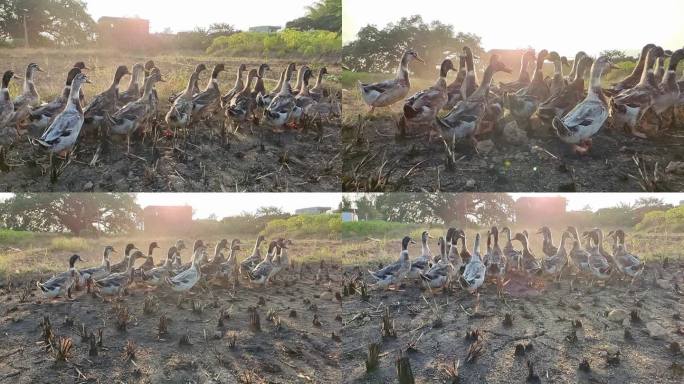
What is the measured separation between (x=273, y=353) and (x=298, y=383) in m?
0.34

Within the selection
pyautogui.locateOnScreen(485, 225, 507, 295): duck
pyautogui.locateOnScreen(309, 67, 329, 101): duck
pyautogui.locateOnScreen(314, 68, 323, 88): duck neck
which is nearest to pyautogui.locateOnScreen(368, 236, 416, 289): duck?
pyautogui.locateOnScreen(485, 225, 507, 295): duck

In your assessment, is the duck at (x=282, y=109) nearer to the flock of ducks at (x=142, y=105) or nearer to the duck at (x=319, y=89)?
the flock of ducks at (x=142, y=105)

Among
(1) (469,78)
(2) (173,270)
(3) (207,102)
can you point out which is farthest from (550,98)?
(2) (173,270)

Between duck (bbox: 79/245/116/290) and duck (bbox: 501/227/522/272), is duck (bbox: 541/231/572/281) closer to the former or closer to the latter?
duck (bbox: 501/227/522/272)

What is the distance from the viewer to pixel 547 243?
19.2 feet

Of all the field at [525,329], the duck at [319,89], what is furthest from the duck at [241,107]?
the field at [525,329]

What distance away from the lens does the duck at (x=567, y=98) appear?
17.0 ft

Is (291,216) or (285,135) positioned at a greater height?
(285,135)

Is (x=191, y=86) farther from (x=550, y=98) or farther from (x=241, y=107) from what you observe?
(x=550, y=98)

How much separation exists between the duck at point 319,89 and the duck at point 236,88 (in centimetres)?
72

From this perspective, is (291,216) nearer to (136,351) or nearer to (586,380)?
(136,351)

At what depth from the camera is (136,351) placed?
4867mm

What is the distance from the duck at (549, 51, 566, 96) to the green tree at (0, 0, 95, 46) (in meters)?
4.29

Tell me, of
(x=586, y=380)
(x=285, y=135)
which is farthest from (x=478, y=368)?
(x=285, y=135)
